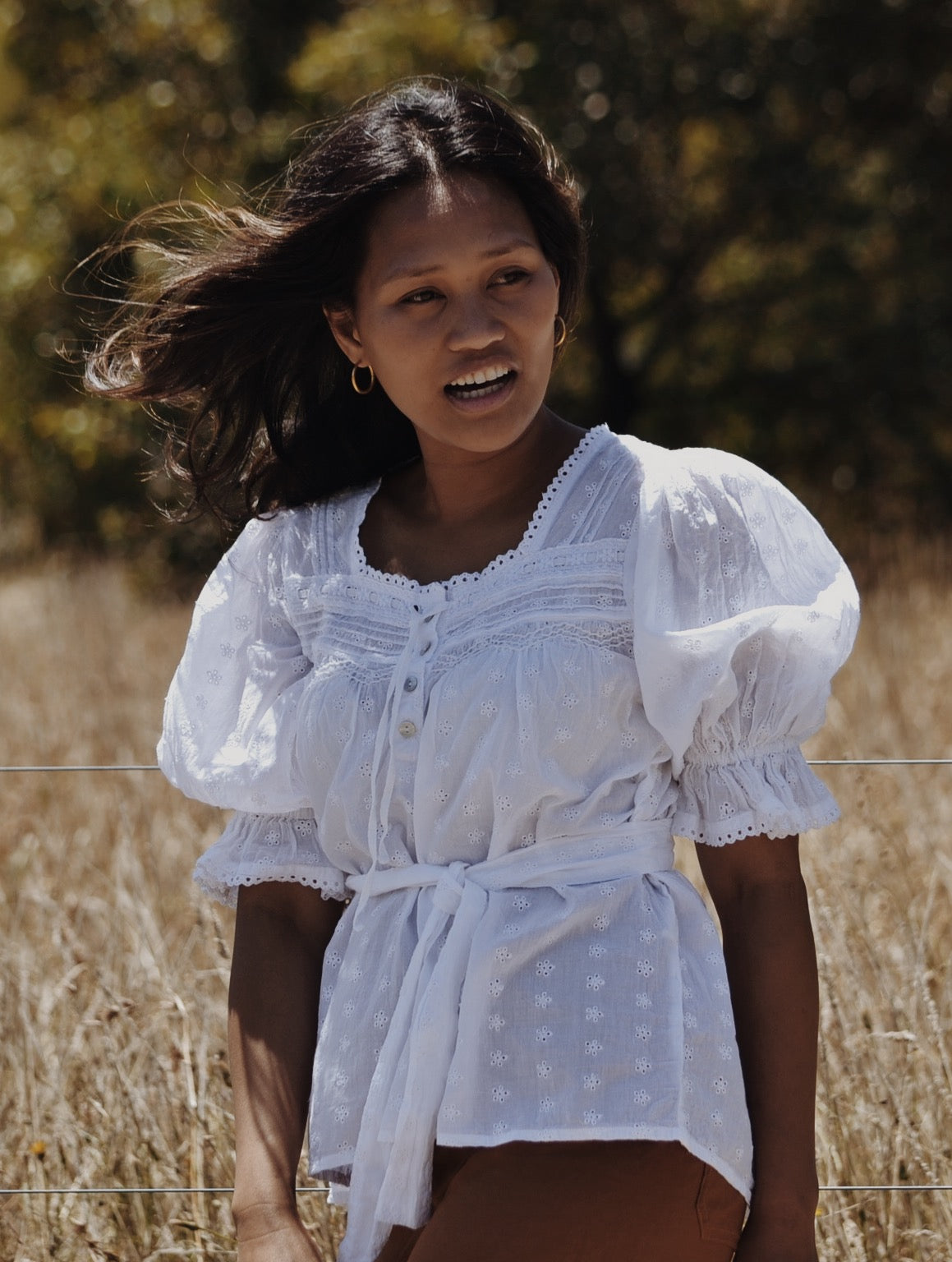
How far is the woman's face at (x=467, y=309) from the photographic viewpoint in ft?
6.35

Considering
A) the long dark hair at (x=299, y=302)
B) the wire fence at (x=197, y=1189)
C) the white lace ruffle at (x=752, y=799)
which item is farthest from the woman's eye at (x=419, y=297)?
the wire fence at (x=197, y=1189)

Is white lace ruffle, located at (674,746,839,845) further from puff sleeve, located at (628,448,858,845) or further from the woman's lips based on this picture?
the woman's lips

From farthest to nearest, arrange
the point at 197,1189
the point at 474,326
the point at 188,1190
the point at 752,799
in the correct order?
the point at 197,1189, the point at 188,1190, the point at 474,326, the point at 752,799

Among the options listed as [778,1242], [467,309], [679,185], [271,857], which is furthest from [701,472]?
[679,185]

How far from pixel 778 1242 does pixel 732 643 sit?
0.58 m

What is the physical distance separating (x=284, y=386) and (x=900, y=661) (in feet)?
13.5

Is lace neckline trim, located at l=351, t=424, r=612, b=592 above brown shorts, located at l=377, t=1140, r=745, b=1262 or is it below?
above

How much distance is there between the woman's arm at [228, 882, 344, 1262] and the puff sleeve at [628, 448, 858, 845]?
47cm

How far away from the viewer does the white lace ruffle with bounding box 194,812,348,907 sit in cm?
203

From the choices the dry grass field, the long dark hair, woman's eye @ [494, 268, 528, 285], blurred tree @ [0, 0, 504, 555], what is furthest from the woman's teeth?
blurred tree @ [0, 0, 504, 555]

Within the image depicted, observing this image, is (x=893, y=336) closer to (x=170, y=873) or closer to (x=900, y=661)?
(x=900, y=661)

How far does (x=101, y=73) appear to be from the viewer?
1134 cm

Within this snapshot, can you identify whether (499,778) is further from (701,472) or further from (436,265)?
(436,265)

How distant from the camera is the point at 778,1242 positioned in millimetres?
1737
